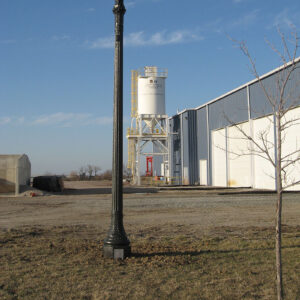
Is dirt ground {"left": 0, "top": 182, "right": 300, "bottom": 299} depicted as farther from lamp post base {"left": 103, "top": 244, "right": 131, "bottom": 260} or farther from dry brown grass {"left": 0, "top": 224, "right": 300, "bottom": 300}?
lamp post base {"left": 103, "top": 244, "right": 131, "bottom": 260}

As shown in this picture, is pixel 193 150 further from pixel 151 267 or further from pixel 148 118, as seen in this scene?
pixel 151 267

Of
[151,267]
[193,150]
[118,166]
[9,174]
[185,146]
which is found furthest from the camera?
[185,146]

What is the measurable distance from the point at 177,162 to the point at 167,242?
43.1 meters

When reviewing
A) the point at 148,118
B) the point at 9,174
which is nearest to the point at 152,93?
the point at 148,118

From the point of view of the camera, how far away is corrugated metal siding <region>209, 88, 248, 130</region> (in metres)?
35.0

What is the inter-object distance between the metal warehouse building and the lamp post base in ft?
58.7

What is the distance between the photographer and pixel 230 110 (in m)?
38.0

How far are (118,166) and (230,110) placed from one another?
31.9 metres

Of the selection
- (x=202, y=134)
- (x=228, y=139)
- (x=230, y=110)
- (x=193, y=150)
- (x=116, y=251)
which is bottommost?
(x=116, y=251)

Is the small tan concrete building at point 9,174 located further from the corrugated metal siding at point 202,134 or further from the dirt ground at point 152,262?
the corrugated metal siding at point 202,134

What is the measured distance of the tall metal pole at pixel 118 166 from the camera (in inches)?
288

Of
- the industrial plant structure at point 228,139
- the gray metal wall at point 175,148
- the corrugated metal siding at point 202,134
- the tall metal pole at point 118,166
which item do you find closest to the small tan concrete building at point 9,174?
the industrial plant structure at point 228,139

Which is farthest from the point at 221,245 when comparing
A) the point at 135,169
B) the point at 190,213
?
the point at 135,169

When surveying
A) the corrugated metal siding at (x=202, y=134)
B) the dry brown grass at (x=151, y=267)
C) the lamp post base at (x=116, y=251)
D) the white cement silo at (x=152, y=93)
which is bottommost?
the dry brown grass at (x=151, y=267)
